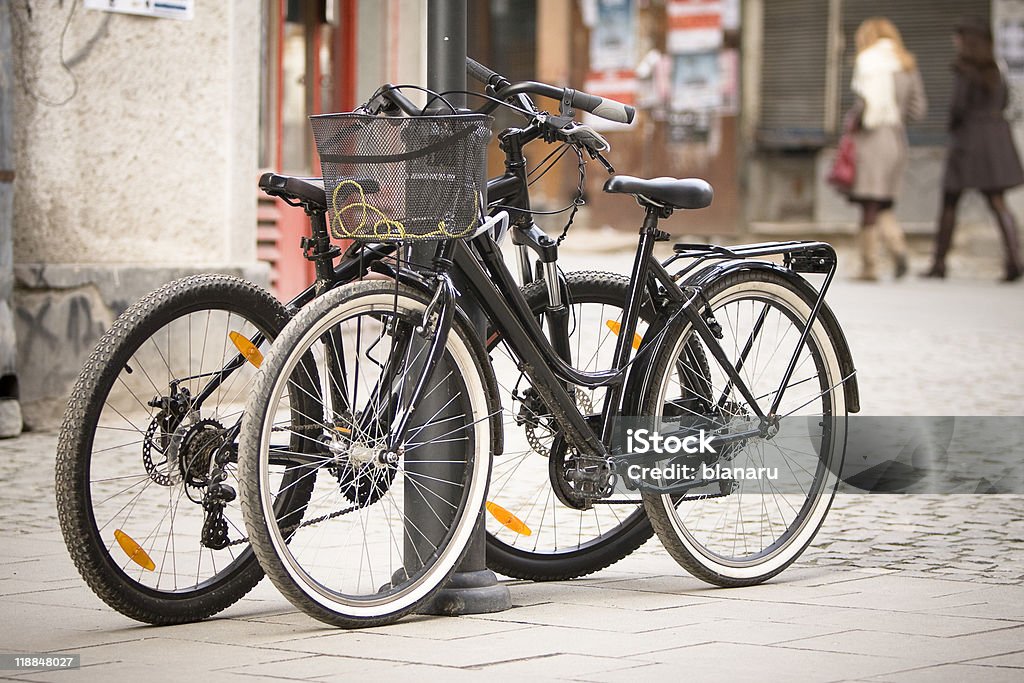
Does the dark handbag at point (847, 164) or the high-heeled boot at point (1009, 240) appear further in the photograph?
the dark handbag at point (847, 164)

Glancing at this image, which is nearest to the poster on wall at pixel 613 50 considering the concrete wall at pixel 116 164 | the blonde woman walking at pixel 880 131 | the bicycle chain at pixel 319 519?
the blonde woman walking at pixel 880 131

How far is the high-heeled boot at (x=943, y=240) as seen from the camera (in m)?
16.7

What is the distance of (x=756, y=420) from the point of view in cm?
498

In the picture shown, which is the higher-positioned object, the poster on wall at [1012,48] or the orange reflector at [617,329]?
the poster on wall at [1012,48]

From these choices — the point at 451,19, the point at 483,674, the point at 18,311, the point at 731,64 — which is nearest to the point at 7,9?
the point at 18,311

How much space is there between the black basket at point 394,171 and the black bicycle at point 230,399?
31 millimetres

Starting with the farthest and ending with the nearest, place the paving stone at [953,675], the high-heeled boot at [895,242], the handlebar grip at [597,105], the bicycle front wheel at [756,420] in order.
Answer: the high-heeled boot at [895,242] < the bicycle front wheel at [756,420] < the handlebar grip at [597,105] < the paving stone at [953,675]

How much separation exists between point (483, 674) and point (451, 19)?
162 cm

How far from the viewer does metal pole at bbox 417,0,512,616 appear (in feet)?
14.5

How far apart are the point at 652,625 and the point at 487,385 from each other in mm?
701

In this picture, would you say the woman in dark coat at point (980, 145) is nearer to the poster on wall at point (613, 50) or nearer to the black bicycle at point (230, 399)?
A: the poster on wall at point (613, 50)

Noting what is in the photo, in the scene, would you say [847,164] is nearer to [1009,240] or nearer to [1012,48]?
[1009,240]

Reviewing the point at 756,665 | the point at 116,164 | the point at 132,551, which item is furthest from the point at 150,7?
the point at 756,665

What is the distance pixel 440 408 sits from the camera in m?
4.37
